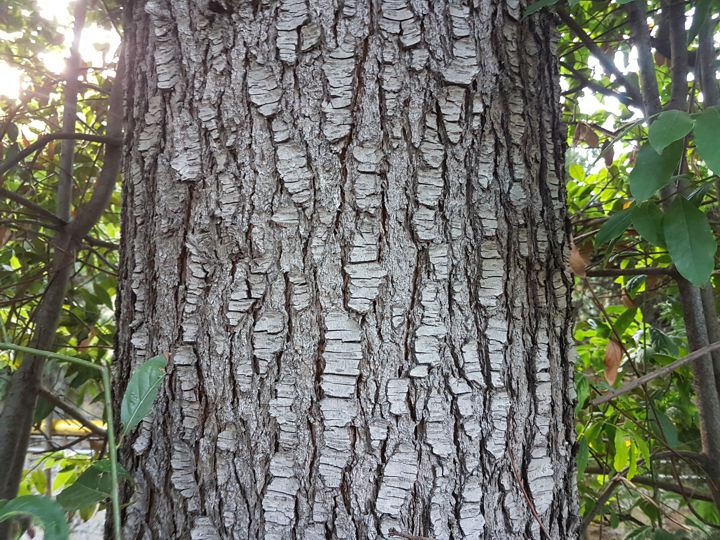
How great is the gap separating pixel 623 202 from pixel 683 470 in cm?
116

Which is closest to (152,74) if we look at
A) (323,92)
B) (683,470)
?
(323,92)

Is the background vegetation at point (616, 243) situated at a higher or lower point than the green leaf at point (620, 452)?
higher

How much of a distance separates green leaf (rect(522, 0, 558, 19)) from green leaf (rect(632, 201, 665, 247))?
37 centimetres

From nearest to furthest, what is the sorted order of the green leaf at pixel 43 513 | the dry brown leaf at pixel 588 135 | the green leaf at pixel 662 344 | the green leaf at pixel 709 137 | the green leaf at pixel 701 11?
the green leaf at pixel 43 513 < the green leaf at pixel 709 137 < the green leaf at pixel 701 11 < the green leaf at pixel 662 344 < the dry brown leaf at pixel 588 135

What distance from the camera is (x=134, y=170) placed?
0.88 metres

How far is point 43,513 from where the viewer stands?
0.52 metres

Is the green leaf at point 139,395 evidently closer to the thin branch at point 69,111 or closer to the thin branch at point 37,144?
the thin branch at point 37,144

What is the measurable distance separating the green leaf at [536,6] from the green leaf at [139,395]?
0.71 metres

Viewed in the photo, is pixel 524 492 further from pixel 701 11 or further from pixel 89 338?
pixel 89 338

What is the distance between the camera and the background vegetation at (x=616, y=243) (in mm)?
914

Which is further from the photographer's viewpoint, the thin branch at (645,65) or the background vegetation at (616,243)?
the thin branch at (645,65)

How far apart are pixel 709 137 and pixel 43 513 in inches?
32.3

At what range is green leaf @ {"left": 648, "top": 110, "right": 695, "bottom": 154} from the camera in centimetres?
68

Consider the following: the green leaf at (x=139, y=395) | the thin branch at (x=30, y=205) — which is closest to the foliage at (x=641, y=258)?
the green leaf at (x=139, y=395)
